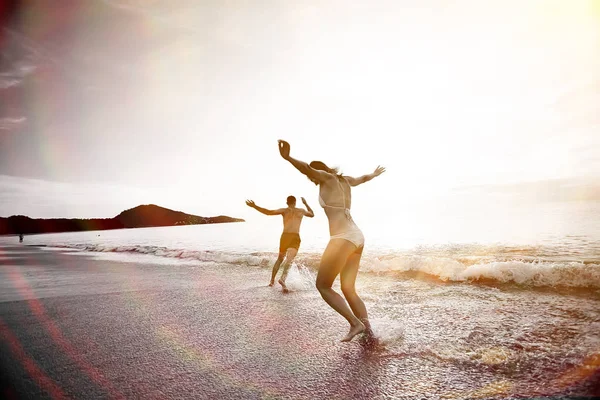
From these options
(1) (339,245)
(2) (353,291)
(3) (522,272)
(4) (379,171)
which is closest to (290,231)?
(4) (379,171)

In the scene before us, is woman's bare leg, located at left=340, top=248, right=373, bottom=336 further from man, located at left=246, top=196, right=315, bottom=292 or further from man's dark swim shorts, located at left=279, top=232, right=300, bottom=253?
man's dark swim shorts, located at left=279, top=232, right=300, bottom=253

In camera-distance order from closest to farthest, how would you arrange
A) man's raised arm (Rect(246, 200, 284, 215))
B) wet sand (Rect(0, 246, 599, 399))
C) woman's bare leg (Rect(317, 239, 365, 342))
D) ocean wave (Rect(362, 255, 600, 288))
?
1. wet sand (Rect(0, 246, 599, 399))
2. woman's bare leg (Rect(317, 239, 365, 342))
3. ocean wave (Rect(362, 255, 600, 288))
4. man's raised arm (Rect(246, 200, 284, 215))

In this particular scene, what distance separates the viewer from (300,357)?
4.02 meters

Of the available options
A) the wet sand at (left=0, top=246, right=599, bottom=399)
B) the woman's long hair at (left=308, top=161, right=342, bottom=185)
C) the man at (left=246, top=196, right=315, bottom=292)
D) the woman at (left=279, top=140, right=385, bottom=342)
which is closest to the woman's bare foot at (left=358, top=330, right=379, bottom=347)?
the woman at (left=279, top=140, right=385, bottom=342)

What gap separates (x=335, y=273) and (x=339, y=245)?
0.37 metres

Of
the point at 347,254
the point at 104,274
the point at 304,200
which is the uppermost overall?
the point at 304,200

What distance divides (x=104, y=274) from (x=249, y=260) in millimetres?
5587

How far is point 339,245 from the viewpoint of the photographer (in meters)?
4.54

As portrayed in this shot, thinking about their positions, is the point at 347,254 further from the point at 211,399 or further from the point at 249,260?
the point at 249,260

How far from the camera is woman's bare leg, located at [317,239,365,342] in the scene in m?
4.43

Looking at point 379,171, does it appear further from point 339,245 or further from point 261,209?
point 261,209

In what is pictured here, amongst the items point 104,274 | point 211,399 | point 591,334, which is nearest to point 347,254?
point 211,399

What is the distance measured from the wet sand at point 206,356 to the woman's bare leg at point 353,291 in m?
0.42

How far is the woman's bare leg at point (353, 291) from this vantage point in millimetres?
4641
